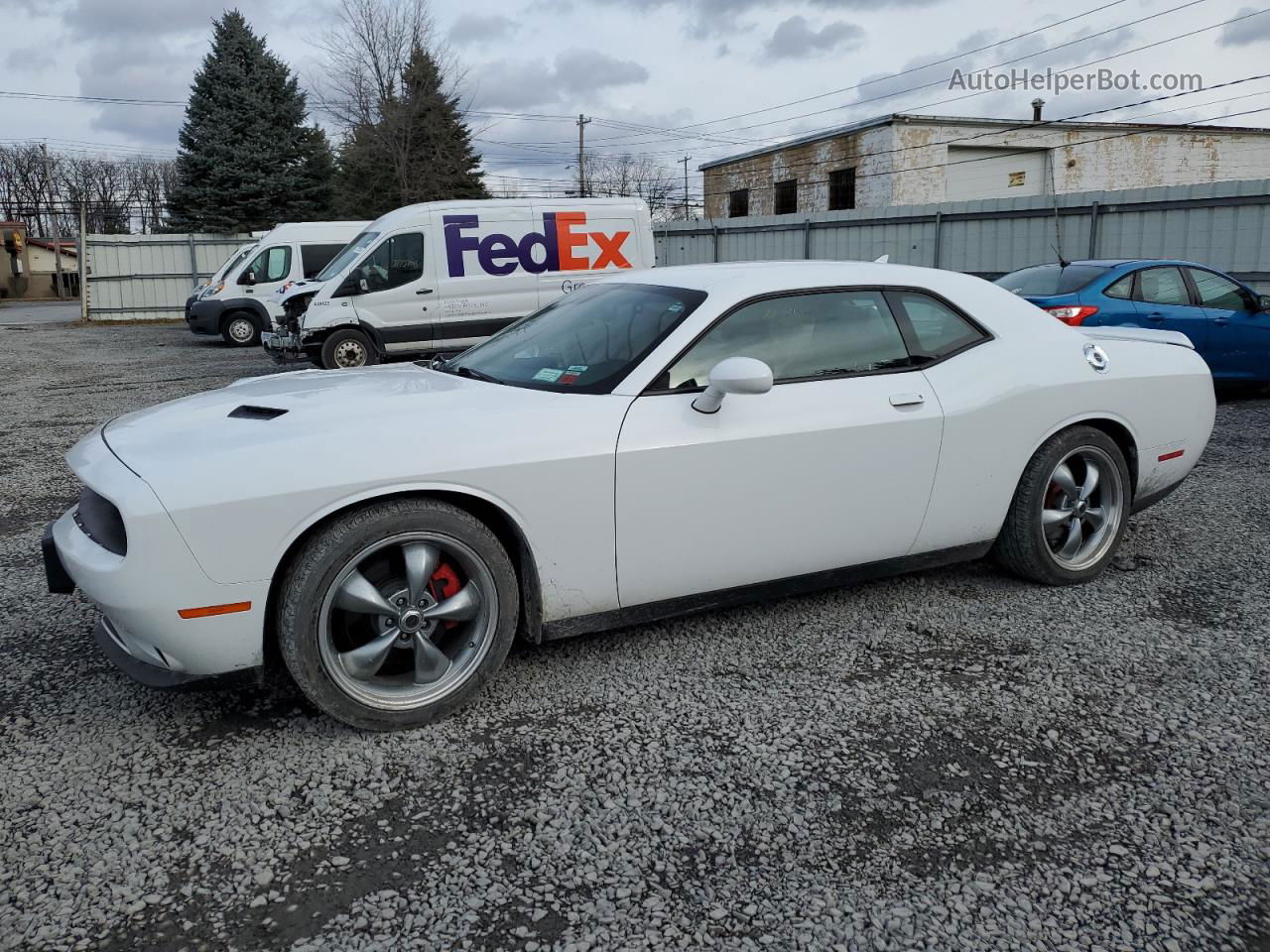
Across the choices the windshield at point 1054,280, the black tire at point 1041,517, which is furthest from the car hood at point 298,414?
the windshield at point 1054,280

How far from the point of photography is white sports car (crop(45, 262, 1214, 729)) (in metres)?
2.88

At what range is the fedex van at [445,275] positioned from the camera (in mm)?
12758

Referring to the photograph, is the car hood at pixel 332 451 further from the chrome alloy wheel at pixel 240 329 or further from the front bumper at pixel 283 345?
the chrome alloy wheel at pixel 240 329

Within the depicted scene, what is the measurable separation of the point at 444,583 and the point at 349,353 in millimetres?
10362

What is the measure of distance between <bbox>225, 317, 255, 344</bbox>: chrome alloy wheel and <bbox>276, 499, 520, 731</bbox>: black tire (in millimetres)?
18081

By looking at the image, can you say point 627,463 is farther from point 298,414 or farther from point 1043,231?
point 1043,231

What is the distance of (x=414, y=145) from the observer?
35.0 metres

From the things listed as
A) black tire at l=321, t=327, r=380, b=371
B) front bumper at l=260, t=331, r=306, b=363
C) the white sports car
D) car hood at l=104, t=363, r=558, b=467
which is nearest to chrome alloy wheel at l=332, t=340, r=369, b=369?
black tire at l=321, t=327, r=380, b=371

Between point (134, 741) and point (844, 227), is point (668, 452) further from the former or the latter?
point (844, 227)

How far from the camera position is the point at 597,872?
94.8 inches

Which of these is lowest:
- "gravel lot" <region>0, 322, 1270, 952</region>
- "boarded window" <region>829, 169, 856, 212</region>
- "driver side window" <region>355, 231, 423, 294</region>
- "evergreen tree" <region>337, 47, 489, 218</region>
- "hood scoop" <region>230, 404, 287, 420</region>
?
"gravel lot" <region>0, 322, 1270, 952</region>

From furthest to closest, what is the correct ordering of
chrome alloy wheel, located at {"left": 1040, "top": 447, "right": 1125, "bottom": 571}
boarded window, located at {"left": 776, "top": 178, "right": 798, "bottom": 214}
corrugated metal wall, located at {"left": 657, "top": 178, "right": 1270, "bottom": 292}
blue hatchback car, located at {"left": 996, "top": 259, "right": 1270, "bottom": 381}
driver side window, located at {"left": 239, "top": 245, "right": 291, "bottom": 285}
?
1. boarded window, located at {"left": 776, "top": 178, "right": 798, "bottom": 214}
2. driver side window, located at {"left": 239, "top": 245, "right": 291, "bottom": 285}
3. corrugated metal wall, located at {"left": 657, "top": 178, "right": 1270, "bottom": 292}
4. blue hatchback car, located at {"left": 996, "top": 259, "right": 1270, "bottom": 381}
5. chrome alloy wheel, located at {"left": 1040, "top": 447, "right": 1125, "bottom": 571}

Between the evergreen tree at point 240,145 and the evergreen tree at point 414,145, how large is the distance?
2389 mm

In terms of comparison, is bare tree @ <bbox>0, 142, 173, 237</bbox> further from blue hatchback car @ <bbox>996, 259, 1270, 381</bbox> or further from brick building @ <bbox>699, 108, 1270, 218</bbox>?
blue hatchback car @ <bbox>996, 259, 1270, 381</bbox>
